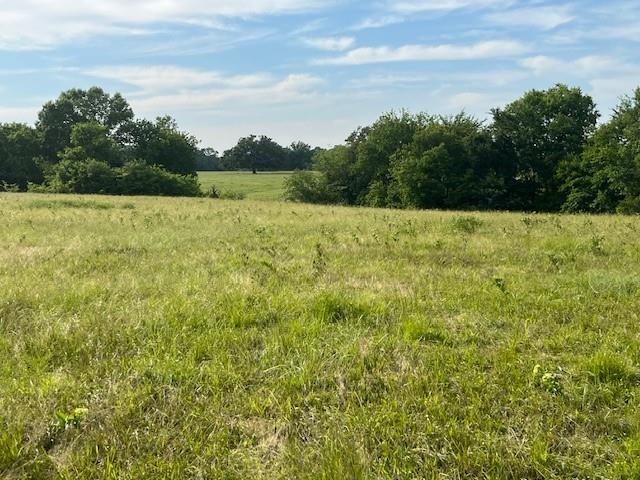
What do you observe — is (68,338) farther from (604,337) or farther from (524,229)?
(524,229)

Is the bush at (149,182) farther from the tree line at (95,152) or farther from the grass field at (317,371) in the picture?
the grass field at (317,371)

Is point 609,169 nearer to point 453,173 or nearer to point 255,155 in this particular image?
point 453,173

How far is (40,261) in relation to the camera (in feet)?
30.0

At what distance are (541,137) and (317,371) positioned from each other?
171 ft

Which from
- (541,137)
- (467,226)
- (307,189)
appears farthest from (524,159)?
(467,226)

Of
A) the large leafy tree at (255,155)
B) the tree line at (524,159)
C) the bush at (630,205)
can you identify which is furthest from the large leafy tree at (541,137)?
the large leafy tree at (255,155)

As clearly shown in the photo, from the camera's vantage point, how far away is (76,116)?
2847 inches

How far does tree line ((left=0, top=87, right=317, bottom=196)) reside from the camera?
56281 mm

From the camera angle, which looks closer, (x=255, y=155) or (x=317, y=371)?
(x=317, y=371)

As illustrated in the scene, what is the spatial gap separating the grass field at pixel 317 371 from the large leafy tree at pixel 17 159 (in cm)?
6693

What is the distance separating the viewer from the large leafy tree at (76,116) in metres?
69.7

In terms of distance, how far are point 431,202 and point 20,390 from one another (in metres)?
49.8

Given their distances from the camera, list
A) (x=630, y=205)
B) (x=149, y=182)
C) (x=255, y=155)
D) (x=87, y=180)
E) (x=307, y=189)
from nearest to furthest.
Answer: (x=630, y=205), (x=87, y=180), (x=149, y=182), (x=307, y=189), (x=255, y=155)

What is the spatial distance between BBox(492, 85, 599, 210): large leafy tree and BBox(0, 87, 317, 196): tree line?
3198 centimetres
